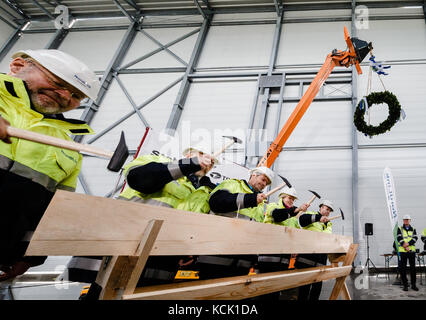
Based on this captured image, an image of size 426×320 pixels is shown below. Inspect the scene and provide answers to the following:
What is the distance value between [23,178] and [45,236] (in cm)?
53

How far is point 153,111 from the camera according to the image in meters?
7.33

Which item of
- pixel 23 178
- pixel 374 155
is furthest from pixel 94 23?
pixel 23 178

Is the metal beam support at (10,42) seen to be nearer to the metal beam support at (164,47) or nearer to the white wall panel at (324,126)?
the metal beam support at (164,47)

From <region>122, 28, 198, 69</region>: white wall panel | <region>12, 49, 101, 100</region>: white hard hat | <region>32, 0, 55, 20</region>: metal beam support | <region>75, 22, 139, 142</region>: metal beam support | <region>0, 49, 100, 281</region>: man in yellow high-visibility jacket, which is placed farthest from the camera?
<region>32, 0, 55, 20</region>: metal beam support

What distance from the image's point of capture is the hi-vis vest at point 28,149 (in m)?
1.10

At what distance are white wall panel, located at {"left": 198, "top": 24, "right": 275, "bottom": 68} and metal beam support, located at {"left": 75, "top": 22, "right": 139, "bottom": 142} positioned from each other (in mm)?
2355

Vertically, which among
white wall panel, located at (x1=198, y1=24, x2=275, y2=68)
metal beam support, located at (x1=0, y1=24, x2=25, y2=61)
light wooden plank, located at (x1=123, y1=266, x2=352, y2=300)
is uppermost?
white wall panel, located at (x1=198, y1=24, x2=275, y2=68)

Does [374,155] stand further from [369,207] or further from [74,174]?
[74,174]

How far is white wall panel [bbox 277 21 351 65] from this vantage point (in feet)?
24.4

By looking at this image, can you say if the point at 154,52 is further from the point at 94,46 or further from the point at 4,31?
the point at 4,31

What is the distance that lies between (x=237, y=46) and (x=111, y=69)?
366 cm

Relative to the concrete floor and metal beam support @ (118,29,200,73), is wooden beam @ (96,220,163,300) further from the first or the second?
metal beam support @ (118,29,200,73)

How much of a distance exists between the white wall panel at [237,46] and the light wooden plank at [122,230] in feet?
23.1

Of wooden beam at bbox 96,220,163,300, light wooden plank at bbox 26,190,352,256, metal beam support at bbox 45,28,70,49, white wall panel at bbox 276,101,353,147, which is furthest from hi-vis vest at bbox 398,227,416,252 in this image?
metal beam support at bbox 45,28,70,49
